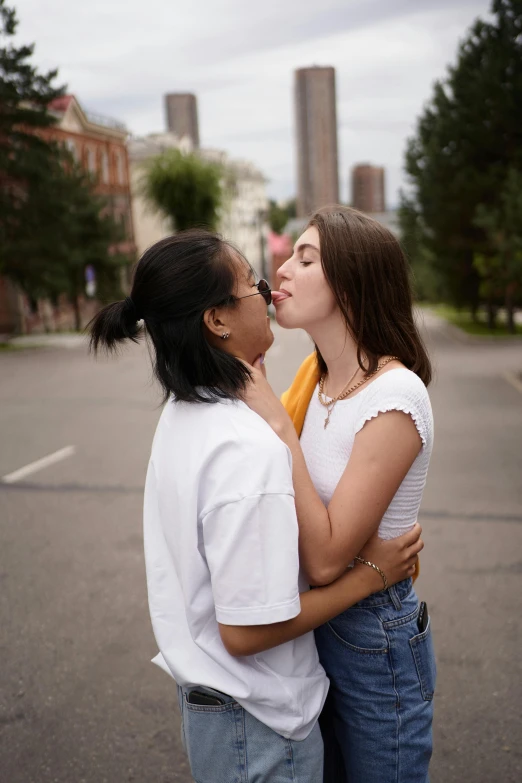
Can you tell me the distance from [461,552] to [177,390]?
4260 mm

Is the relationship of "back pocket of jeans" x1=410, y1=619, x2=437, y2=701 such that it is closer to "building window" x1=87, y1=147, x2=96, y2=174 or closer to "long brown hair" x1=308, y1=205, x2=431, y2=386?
"long brown hair" x1=308, y1=205, x2=431, y2=386

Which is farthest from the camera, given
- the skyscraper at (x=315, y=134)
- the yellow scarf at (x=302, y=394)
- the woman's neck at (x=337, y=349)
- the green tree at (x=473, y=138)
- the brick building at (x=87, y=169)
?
the skyscraper at (x=315, y=134)

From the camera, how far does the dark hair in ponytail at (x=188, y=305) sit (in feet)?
4.95

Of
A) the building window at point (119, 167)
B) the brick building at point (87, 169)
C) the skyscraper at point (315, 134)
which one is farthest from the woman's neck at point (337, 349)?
the skyscraper at point (315, 134)

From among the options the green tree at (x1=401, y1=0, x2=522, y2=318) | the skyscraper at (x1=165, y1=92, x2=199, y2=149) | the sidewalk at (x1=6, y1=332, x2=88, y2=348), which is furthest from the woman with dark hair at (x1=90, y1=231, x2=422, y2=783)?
the skyscraper at (x1=165, y1=92, x2=199, y2=149)

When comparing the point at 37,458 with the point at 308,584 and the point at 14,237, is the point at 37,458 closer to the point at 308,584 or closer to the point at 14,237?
the point at 308,584

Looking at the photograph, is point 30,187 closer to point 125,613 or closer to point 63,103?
point 63,103

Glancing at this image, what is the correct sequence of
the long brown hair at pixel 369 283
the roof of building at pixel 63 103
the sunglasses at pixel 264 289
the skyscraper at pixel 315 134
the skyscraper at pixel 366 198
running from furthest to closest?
the skyscraper at pixel 315 134
the roof of building at pixel 63 103
the skyscraper at pixel 366 198
the long brown hair at pixel 369 283
the sunglasses at pixel 264 289

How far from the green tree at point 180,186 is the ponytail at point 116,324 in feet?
180

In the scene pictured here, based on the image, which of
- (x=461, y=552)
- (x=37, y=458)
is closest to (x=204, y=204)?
(x=37, y=458)

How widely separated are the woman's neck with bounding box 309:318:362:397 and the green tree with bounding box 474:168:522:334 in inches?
Answer: 595

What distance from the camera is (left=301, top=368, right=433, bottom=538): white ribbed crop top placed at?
5.46ft

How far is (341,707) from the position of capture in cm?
179

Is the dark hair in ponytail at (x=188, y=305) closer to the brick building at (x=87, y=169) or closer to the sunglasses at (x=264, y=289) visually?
the sunglasses at (x=264, y=289)
